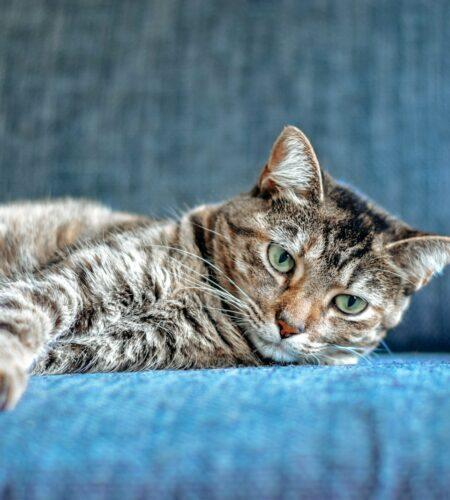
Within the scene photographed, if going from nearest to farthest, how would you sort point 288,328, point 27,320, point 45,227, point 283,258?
point 27,320 → point 288,328 → point 283,258 → point 45,227

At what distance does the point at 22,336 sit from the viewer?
3.18 feet

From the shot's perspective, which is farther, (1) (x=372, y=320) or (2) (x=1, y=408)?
(1) (x=372, y=320)

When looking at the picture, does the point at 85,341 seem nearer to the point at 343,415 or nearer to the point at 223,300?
the point at 223,300

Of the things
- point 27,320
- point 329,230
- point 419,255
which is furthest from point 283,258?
point 27,320

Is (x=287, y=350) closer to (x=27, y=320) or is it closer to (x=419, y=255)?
(x=419, y=255)

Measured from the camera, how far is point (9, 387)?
81 centimetres

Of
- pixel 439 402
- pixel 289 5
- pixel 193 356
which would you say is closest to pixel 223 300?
pixel 193 356

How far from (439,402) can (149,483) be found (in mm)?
403

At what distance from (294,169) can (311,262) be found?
0.22 m

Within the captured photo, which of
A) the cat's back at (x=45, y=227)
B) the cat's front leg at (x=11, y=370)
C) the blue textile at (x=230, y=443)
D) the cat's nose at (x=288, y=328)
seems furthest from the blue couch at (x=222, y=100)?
the cat's front leg at (x=11, y=370)

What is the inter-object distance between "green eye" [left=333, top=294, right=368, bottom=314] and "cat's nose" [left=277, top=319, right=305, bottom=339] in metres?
0.13

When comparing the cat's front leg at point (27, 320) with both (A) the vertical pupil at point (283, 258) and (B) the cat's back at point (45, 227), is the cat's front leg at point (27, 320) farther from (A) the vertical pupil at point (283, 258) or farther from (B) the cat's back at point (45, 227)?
(A) the vertical pupil at point (283, 258)

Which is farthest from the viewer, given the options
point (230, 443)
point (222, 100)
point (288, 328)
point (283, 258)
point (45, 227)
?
point (222, 100)

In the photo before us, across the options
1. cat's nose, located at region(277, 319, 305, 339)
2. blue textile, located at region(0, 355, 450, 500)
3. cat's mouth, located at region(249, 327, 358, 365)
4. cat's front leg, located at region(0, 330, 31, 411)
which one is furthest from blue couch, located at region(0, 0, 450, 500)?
cat's front leg, located at region(0, 330, 31, 411)
